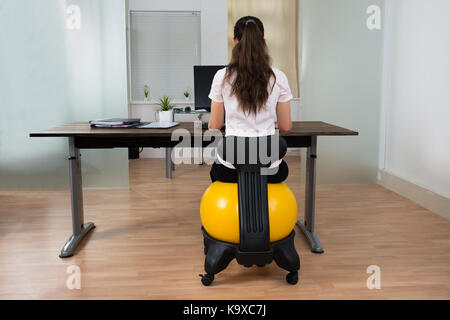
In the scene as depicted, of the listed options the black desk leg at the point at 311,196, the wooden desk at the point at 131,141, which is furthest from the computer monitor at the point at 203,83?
the black desk leg at the point at 311,196

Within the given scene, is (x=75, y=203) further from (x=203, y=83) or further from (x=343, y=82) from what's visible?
(x=343, y=82)

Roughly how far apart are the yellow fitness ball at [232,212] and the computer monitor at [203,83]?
1.80 meters

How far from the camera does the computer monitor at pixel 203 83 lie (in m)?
3.92

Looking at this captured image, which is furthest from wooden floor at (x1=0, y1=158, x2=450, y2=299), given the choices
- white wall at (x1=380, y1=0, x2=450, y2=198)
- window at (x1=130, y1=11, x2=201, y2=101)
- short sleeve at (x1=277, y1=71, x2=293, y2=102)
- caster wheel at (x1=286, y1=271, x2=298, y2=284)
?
window at (x1=130, y1=11, x2=201, y2=101)

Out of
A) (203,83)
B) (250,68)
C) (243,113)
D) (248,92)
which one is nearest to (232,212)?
(243,113)

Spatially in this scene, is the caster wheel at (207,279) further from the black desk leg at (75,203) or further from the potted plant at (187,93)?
the potted plant at (187,93)

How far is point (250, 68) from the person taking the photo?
2002 mm

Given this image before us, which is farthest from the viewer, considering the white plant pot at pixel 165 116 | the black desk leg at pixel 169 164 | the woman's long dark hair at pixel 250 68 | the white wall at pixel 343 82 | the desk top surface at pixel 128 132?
the black desk leg at pixel 169 164

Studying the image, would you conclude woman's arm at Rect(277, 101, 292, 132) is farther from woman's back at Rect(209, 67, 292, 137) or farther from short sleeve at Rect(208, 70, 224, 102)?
short sleeve at Rect(208, 70, 224, 102)

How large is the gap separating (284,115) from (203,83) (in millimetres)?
1846

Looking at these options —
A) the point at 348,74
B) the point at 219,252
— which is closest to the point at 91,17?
the point at 348,74

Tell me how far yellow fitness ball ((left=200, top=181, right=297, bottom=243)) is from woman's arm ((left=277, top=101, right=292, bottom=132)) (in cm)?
32

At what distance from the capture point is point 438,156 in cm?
351

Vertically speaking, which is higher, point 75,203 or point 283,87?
point 283,87
